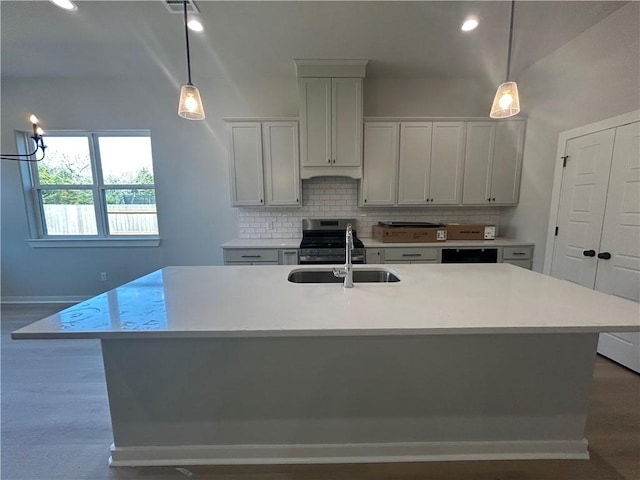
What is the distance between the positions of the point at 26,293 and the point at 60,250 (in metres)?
0.76

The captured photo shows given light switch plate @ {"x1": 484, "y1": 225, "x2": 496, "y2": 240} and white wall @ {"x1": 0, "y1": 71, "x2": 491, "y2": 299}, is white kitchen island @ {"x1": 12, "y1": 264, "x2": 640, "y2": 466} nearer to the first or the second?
light switch plate @ {"x1": 484, "y1": 225, "x2": 496, "y2": 240}

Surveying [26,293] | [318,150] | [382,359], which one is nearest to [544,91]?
[318,150]

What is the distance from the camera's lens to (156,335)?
1028mm

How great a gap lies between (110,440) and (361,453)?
146 centimetres

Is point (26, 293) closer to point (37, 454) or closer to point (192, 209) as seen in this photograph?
point (192, 209)

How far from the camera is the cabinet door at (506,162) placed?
319 centimetres

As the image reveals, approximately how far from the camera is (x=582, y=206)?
250cm

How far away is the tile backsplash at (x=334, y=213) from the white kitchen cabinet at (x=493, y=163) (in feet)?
1.01

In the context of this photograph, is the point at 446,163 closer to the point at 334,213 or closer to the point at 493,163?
the point at 493,163

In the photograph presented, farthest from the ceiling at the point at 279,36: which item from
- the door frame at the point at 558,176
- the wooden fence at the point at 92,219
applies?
the wooden fence at the point at 92,219

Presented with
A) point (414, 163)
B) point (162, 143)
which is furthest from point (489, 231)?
point (162, 143)

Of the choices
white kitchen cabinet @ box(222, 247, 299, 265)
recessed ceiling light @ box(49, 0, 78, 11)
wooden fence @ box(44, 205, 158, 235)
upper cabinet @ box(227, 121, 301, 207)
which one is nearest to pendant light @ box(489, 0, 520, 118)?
upper cabinet @ box(227, 121, 301, 207)

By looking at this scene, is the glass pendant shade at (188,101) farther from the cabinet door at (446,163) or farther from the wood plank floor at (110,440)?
the cabinet door at (446,163)

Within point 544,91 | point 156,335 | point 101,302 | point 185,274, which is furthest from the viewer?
point 544,91
